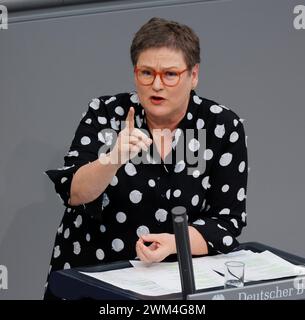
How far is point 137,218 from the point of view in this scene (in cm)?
259

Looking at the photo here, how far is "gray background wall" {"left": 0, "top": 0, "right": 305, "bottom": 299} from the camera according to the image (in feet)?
11.0

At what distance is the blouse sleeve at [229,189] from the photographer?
2.61 metres

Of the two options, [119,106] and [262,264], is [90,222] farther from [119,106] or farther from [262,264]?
[262,264]

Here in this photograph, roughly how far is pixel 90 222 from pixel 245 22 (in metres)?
1.20

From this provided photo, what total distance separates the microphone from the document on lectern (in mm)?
109

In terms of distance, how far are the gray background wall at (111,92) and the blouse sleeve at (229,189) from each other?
87cm

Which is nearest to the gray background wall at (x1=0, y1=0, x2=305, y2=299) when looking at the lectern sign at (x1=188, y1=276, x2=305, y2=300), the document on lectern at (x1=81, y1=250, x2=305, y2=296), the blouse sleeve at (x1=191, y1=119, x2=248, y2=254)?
the blouse sleeve at (x1=191, y1=119, x2=248, y2=254)

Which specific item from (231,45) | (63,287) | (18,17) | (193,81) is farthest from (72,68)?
(63,287)

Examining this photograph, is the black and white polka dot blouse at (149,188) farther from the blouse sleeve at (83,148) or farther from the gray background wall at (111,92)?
the gray background wall at (111,92)

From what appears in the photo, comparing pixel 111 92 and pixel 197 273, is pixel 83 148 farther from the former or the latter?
pixel 111 92

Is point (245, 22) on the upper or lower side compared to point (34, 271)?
upper

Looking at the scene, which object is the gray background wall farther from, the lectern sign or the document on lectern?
the lectern sign

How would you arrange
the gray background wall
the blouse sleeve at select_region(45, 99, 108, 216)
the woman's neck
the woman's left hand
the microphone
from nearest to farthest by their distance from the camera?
the microphone, the woman's left hand, the blouse sleeve at select_region(45, 99, 108, 216), the woman's neck, the gray background wall

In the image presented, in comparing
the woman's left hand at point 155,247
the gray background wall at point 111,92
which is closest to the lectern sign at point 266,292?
the woman's left hand at point 155,247
